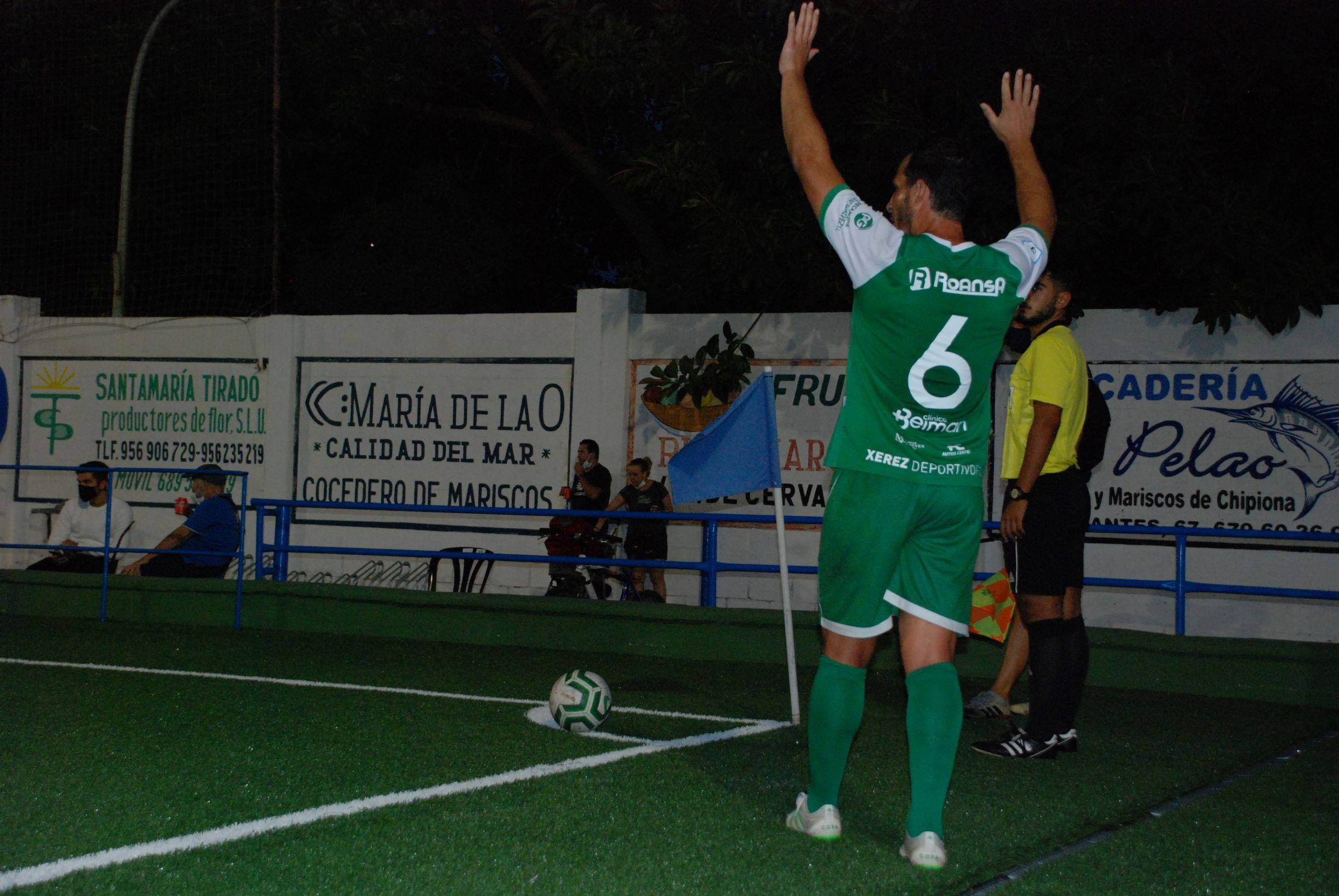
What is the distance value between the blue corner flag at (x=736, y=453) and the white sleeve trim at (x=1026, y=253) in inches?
89.0

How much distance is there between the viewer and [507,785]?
4254 millimetres

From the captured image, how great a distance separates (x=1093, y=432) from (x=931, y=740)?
103 inches

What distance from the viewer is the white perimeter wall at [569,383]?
10422 millimetres

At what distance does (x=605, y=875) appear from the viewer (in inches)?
128

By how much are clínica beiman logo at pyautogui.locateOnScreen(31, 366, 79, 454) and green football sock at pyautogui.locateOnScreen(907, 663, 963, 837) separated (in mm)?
13431

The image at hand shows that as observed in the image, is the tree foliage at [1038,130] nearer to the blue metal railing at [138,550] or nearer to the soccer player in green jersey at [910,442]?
the blue metal railing at [138,550]

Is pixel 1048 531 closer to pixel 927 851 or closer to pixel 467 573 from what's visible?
pixel 927 851

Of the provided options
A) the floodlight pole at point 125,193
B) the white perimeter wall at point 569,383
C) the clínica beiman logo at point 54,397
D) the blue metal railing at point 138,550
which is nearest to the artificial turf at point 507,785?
the blue metal railing at point 138,550

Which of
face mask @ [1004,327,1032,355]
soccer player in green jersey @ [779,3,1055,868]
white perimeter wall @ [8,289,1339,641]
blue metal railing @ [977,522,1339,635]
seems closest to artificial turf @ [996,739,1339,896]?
soccer player in green jersey @ [779,3,1055,868]

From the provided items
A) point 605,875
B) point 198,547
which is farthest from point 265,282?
point 605,875

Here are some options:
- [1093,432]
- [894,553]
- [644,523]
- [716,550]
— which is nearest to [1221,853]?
[894,553]

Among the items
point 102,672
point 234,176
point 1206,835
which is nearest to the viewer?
point 1206,835

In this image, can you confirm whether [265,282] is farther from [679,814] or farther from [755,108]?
[679,814]

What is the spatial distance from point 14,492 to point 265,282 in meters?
4.45
